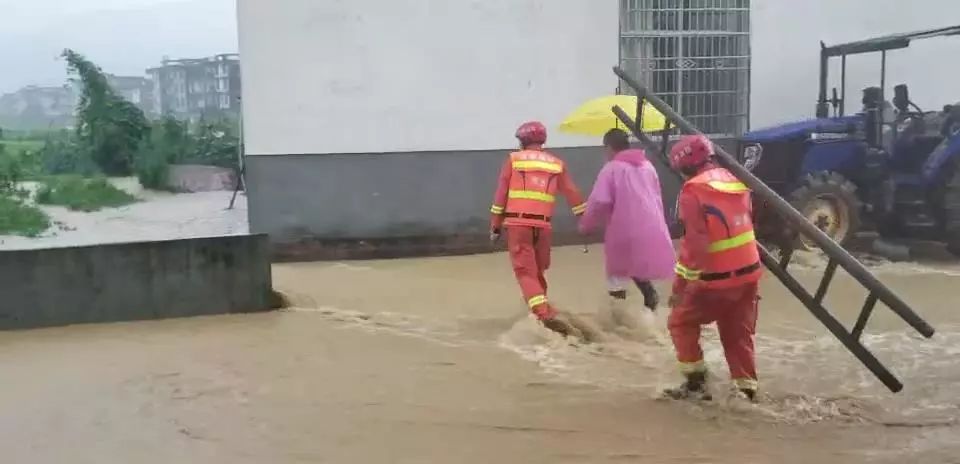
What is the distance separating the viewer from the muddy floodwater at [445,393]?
15.8 ft

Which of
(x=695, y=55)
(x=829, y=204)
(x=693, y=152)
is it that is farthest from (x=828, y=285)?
(x=695, y=55)

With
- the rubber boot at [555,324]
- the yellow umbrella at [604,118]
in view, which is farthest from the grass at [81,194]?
the rubber boot at [555,324]

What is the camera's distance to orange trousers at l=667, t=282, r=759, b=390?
5.24 metres

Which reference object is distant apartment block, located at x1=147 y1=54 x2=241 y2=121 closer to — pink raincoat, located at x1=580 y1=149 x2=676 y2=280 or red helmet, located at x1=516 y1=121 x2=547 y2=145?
red helmet, located at x1=516 y1=121 x2=547 y2=145

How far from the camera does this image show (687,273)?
530cm

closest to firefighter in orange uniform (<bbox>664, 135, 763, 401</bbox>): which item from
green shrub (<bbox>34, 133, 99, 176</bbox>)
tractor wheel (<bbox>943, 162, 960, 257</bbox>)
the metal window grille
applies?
tractor wheel (<bbox>943, 162, 960, 257</bbox>)

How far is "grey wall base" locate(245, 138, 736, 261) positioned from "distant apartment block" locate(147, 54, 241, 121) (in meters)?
2.65

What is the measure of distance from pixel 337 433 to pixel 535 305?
2436mm

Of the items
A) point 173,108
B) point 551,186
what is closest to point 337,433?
point 551,186

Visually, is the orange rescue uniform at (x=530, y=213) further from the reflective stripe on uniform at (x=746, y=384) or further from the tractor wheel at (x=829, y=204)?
the tractor wheel at (x=829, y=204)

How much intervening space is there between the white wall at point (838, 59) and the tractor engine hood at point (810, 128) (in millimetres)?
1673

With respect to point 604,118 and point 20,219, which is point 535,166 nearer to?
point 604,118

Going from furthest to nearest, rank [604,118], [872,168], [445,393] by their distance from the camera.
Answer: [872,168] < [604,118] < [445,393]

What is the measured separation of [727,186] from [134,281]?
477 cm
